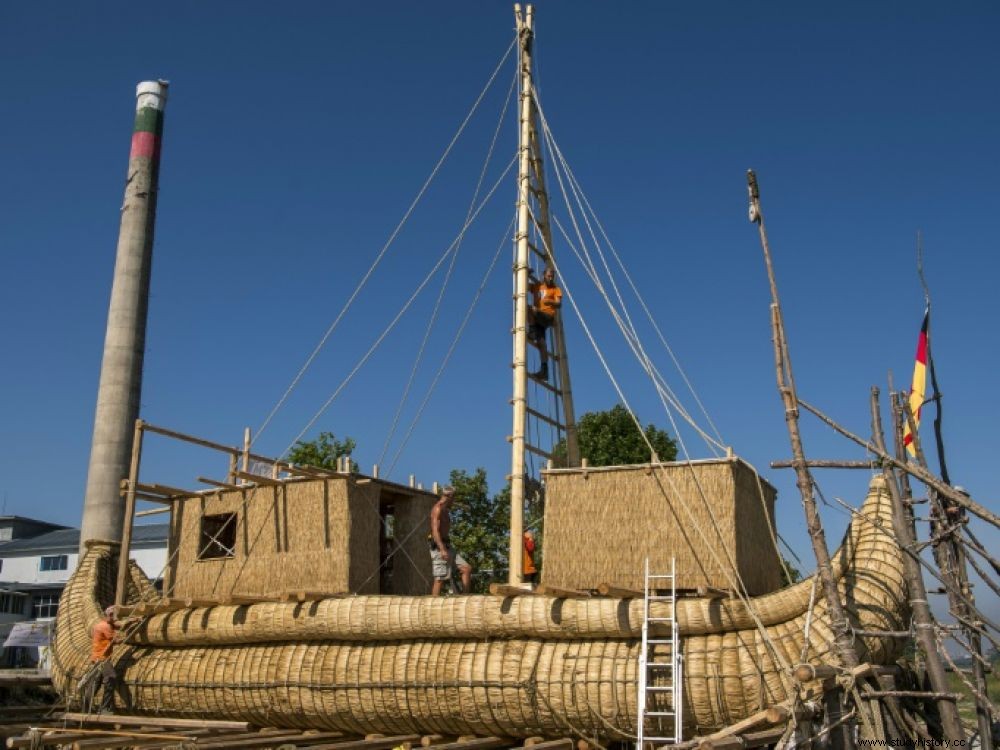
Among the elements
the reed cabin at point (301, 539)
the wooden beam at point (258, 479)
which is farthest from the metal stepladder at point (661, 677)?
the wooden beam at point (258, 479)

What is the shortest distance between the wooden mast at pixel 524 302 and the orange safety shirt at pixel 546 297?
1.23 ft

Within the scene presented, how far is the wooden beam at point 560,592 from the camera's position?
11508 millimetres

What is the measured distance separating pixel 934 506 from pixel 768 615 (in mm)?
2323

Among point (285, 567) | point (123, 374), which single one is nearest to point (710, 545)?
point (285, 567)

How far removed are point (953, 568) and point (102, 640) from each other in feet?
41.0

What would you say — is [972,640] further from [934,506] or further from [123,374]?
[123,374]

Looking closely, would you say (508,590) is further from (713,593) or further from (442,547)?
(713,593)

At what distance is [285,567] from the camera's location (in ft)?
47.9

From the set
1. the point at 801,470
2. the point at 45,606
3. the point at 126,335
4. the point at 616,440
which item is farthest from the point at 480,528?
the point at 45,606

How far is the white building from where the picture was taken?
43.6 meters

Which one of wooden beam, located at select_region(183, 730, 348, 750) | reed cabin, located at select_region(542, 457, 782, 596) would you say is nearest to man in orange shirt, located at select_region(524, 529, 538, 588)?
reed cabin, located at select_region(542, 457, 782, 596)

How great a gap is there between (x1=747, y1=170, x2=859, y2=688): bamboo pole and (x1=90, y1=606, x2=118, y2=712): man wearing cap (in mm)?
11079

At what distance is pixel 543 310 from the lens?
15625 mm

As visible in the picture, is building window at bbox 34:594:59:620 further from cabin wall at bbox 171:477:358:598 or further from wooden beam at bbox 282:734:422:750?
wooden beam at bbox 282:734:422:750
